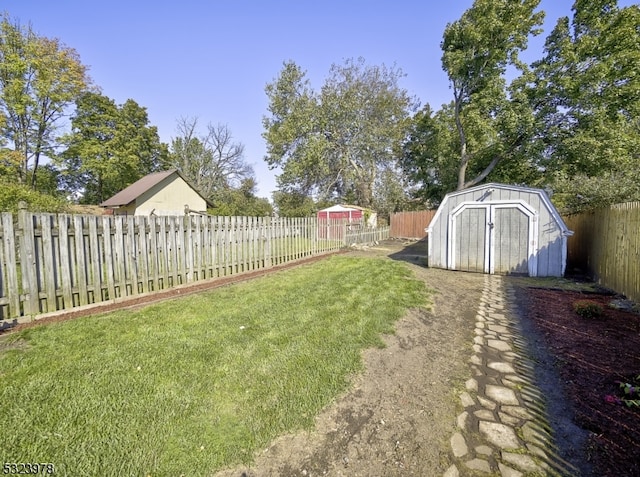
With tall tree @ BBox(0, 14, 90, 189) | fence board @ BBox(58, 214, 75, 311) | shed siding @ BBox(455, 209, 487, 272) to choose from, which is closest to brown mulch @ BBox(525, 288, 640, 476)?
shed siding @ BBox(455, 209, 487, 272)

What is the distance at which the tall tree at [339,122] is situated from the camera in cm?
2758

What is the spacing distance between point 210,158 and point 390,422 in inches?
1757

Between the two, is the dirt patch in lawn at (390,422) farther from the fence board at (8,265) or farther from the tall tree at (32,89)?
the tall tree at (32,89)

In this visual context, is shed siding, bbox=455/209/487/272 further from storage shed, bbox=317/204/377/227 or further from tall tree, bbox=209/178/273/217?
tall tree, bbox=209/178/273/217

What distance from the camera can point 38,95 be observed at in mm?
22828

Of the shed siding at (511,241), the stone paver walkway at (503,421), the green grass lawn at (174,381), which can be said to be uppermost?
the shed siding at (511,241)

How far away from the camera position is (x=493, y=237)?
8.76 metres

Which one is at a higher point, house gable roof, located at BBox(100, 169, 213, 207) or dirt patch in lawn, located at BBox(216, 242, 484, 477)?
house gable roof, located at BBox(100, 169, 213, 207)

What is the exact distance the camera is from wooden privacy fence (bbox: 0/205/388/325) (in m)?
4.20

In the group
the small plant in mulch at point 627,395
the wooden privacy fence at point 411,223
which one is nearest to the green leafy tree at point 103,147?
the wooden privacy fence at point 411,223

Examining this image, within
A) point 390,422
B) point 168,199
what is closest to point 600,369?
point 390,422

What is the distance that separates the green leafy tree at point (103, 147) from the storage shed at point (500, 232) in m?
30.4

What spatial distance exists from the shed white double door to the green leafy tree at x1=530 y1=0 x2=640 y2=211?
264 inches

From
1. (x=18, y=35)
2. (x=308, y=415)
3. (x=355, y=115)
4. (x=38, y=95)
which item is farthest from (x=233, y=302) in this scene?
(x=18, y=35)
